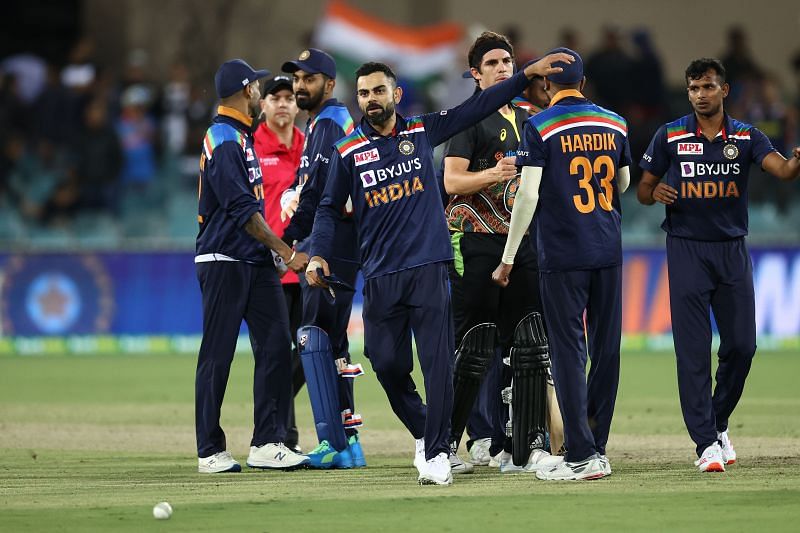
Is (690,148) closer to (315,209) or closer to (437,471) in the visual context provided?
(315,209)

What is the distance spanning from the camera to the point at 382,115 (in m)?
8.91

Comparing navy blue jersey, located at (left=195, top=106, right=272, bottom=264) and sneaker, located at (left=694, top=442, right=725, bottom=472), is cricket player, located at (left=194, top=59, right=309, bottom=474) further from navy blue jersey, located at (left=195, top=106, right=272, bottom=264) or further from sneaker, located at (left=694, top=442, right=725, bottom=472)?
sneaker, located at (left=694, top=442, right=725, bottom=472)

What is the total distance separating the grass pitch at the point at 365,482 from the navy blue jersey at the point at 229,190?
155cm

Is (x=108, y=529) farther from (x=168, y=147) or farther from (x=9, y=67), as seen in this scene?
(x=9, y=67)

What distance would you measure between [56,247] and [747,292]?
41.5ft

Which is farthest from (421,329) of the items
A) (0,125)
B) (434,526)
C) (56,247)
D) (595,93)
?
(0,125)

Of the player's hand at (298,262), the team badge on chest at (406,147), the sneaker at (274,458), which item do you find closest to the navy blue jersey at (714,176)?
the team badge on chest at (406,147)

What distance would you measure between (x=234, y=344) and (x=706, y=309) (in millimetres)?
3211

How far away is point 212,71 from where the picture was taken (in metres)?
26.8

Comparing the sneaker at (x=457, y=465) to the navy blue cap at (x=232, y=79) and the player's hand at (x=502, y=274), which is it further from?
the navy blue cap at (x=232, y=79)

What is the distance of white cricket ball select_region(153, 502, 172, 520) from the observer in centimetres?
755

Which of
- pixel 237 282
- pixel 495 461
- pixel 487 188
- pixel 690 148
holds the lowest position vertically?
pixel 495 461

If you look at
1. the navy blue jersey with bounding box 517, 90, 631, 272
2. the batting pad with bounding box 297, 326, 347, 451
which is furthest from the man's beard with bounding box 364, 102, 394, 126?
the batting pad with bounding box 297, 326, 347, 451

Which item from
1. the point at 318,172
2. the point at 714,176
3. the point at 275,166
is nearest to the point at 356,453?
the point at 318,172
